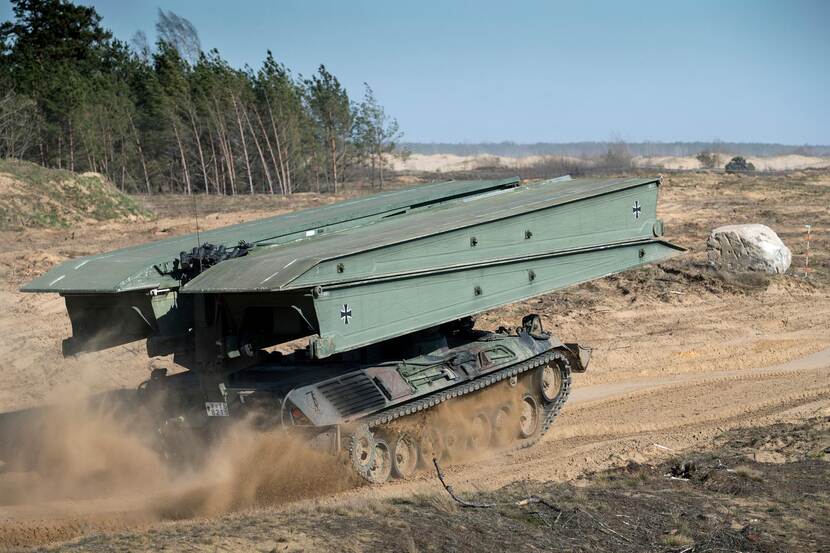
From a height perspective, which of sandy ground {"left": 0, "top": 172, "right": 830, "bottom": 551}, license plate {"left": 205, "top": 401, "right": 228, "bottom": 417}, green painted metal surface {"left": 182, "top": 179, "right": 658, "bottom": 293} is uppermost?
green painted metal surface {"left": 182, "top": 179, "right": 658, "bottom": 293}

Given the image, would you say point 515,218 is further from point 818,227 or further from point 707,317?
point 818,227

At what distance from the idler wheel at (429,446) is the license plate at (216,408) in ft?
7.52

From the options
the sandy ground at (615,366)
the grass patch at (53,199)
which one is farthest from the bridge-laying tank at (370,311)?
the grass patch at (53,199)

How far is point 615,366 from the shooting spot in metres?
17.2

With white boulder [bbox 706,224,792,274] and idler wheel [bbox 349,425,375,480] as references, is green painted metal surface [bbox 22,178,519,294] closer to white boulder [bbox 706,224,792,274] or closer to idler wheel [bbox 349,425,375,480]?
idler wheel [bbox 349,425,375,480]

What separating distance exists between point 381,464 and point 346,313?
6.45 ft

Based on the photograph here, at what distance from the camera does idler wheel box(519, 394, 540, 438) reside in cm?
1324

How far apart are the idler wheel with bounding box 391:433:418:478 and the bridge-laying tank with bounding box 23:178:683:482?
2 centimetres

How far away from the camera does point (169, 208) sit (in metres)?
38.1

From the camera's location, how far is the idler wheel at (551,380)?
44.2 ft

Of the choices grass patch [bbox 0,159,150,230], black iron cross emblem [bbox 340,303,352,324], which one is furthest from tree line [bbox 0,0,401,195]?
black iron cross emblem [bbox 340,303,352,324]

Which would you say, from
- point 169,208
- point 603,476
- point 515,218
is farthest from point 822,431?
point 169,208

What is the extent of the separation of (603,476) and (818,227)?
2047cm

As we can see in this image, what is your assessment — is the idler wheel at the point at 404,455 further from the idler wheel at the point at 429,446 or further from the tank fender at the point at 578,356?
the tank fender at the point at 578,356
